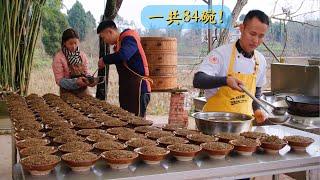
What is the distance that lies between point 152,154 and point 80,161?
0.28 m

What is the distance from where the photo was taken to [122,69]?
3.78 meters

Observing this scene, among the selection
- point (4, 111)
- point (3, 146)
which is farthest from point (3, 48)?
point (3, 146)

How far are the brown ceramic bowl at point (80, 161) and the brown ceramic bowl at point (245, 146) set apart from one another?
0.61 m

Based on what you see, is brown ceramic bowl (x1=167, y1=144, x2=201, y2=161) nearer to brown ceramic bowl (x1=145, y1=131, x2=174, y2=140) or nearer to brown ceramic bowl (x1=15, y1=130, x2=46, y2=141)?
brown ceramic bowl (x1=145, y1=131, x2=174, y2=140)

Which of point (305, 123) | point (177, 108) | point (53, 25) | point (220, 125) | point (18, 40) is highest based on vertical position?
point (53, 25)

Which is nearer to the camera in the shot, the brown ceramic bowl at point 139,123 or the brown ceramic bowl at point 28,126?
the brown ceramic bowl at point 28,126

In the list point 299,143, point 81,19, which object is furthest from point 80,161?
point 81,19

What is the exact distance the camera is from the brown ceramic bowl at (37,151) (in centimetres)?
155

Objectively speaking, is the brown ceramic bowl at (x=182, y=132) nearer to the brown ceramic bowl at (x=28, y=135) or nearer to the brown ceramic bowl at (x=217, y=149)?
the brown ceramic bowl at (x=217, y=149)

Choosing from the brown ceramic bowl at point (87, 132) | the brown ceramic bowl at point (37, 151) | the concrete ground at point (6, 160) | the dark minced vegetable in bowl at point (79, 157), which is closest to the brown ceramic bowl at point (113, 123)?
the brown ceramic bowl at point (87, 132)

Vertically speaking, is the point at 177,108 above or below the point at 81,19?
below

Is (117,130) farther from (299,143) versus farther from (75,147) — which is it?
(299,143)

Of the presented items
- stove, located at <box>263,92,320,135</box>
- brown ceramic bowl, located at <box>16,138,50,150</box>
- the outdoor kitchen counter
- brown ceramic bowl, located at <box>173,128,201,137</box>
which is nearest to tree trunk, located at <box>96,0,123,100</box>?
stove, located at <box>263,92,320,135</box>

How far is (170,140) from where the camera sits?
1.75 meters
